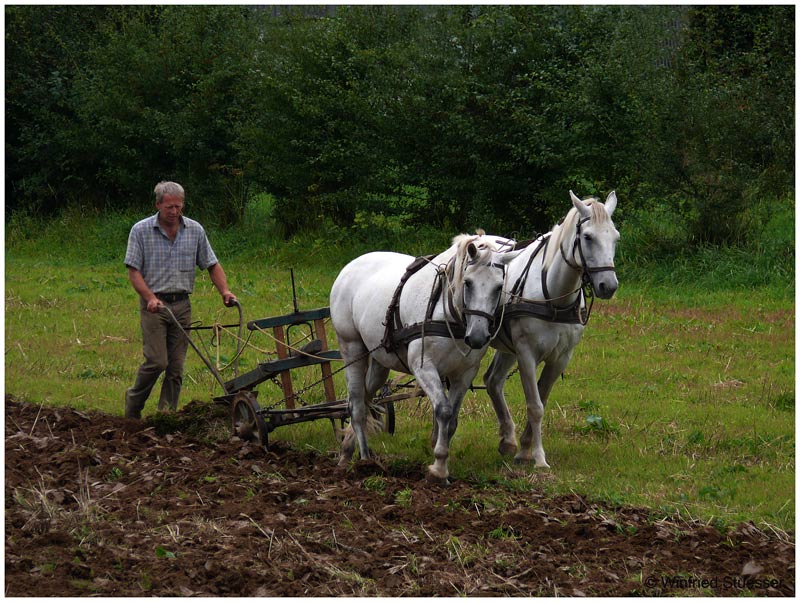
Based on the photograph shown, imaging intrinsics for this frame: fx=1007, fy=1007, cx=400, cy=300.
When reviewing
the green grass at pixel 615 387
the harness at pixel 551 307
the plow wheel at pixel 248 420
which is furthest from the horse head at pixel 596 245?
the plow wheel at pixel 248 420

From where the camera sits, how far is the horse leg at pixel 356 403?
7680mm

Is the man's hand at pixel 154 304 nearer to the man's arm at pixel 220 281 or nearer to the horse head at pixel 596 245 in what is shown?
the man's arm at pixel 220 281

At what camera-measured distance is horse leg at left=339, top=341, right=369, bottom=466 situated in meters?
7.68

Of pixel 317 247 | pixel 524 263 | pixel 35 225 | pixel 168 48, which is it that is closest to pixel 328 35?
pixel 317 247

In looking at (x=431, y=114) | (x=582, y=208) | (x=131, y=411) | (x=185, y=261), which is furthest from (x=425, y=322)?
(x=431, y=114)

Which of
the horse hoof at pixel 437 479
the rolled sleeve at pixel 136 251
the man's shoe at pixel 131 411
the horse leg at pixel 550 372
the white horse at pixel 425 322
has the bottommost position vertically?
the horse hoof at pixel 437 479

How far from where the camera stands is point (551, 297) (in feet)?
24.6

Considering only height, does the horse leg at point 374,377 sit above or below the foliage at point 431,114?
below

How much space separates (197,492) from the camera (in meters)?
6.70

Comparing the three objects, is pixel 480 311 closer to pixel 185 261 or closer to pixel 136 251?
pixel 185 261

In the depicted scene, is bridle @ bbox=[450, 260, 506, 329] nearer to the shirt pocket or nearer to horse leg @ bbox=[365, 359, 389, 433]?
horse leg @ bbox=[365, 359, 389, 433]

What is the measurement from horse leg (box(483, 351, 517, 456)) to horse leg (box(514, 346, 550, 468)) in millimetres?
247

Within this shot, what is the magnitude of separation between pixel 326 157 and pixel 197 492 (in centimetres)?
1227

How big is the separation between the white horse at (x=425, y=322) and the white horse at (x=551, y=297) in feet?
1.64
